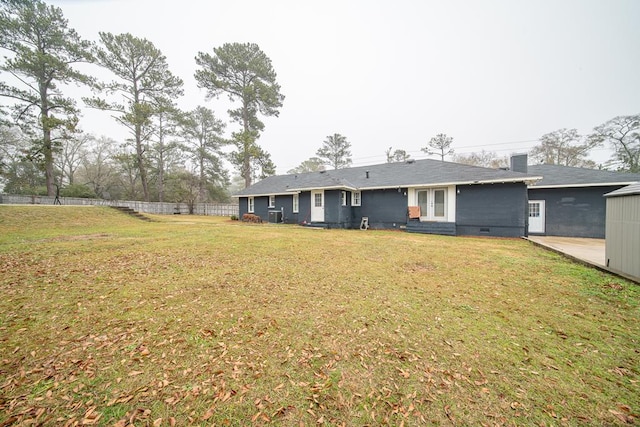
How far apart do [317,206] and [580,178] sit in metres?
14.3

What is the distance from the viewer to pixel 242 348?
265 centimetres

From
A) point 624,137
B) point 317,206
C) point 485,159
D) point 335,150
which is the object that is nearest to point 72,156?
point 335,150

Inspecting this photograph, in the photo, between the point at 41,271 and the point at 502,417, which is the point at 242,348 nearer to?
the point at 502,417

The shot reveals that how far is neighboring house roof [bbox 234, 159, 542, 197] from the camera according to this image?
11633 mm

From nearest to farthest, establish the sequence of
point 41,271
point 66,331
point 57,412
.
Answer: point 57,412 → point 66,331 → point 41,271

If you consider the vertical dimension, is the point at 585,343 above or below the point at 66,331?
below

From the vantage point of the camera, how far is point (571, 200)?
11750mm

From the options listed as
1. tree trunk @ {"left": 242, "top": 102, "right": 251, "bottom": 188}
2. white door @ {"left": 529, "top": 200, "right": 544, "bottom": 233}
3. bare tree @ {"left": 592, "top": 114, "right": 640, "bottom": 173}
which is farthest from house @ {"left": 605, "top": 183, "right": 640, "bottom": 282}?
bare tree @ {"left": 592, "top": 114, "right": 640, "bottom": 173}

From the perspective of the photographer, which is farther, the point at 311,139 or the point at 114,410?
the point at 311,139

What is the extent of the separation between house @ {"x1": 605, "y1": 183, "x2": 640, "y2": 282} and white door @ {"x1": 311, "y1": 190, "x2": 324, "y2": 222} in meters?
11.7

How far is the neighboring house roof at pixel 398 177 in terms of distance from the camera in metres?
11.6

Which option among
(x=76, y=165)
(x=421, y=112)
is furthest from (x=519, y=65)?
(x=76, y=165)

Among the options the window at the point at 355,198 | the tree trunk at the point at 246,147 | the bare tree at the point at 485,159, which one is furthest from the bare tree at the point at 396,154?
the window at the point at 355,198

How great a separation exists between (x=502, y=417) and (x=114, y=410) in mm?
3116
